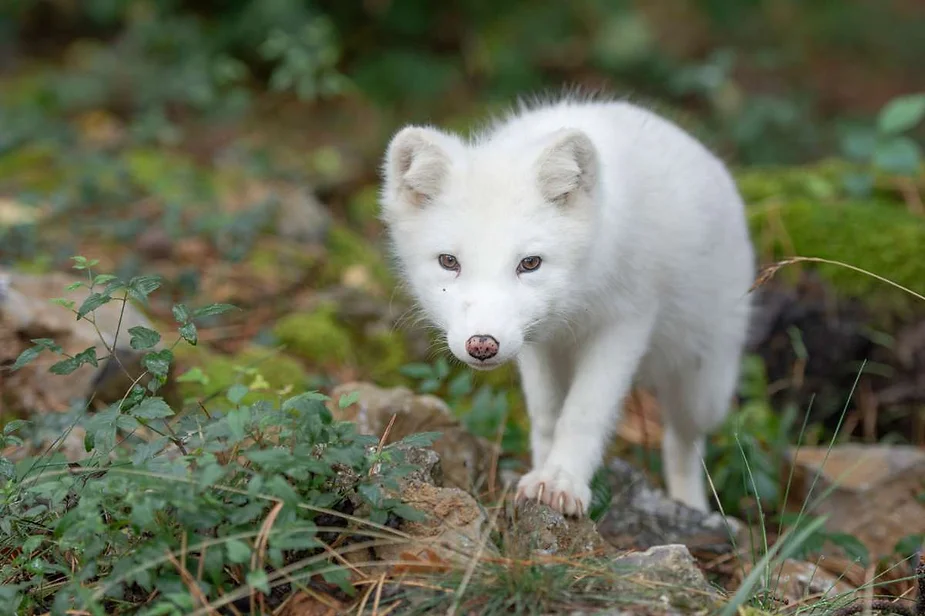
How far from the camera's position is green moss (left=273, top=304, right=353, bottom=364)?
17.7ft

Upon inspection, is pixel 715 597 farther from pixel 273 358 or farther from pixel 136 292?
pixel 273 358

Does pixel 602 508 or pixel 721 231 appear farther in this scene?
pixel 721 231

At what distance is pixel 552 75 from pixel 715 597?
703 centimetres

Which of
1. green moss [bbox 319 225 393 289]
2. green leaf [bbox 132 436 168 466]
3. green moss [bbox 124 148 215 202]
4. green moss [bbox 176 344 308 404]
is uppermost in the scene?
green leaf [bbox 132 436 168 466]

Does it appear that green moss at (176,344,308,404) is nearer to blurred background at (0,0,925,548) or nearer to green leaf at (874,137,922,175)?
blurred background at (0,0,925,548)

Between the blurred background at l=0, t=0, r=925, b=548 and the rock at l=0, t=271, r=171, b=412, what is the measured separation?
0.6 inches

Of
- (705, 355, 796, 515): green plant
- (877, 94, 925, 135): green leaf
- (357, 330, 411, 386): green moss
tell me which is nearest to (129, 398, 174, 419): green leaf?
(705, 355, 796, 515): green plant

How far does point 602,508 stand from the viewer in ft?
12.3

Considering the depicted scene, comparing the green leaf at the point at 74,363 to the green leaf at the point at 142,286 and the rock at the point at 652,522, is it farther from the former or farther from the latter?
the rock at the point at 652,522

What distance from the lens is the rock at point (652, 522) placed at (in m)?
3.86

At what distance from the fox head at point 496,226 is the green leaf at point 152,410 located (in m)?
0.86

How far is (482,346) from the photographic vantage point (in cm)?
303

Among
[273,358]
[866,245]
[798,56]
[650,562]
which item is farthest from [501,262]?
[798,56]

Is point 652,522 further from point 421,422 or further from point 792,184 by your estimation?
point 792,184
